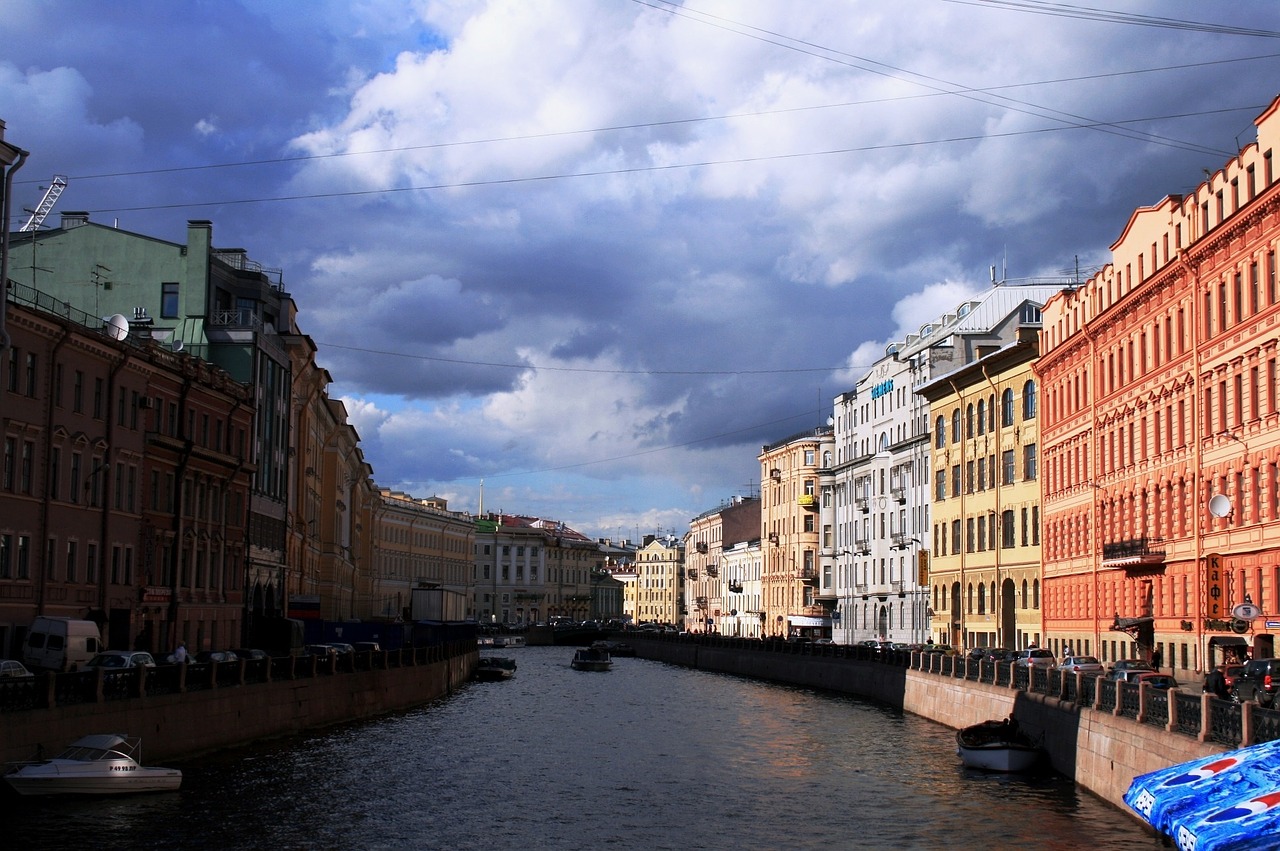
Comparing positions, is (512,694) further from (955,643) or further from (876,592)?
(876,592)

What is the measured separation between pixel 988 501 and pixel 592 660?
125ft

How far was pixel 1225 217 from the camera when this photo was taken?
165 ft

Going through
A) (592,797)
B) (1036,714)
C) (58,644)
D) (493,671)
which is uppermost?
(58,644)

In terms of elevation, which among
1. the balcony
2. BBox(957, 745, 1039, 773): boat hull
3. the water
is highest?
the balcony

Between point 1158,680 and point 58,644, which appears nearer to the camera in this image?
point 1158,680

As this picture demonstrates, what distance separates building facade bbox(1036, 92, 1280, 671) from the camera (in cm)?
4759

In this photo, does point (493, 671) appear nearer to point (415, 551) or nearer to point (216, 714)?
point (216, 714)

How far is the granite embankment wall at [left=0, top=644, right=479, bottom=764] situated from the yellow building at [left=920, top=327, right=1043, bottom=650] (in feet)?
110

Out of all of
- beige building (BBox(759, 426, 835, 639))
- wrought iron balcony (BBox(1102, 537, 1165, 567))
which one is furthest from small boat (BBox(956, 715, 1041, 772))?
beige building (BBox(759, 426, 835, 639))

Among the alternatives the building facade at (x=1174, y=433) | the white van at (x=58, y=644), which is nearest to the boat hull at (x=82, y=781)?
the white van at (x=58, y=644)

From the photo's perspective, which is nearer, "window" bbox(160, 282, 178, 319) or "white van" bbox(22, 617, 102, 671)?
"white van" bbox(22, 617, 102, 671)

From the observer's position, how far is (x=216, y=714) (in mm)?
→ 37781

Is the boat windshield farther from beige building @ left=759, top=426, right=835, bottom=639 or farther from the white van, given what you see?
beige building @ left=759, top=426, right=835, bottom=639

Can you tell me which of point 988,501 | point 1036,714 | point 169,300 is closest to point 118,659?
point 1036,714
